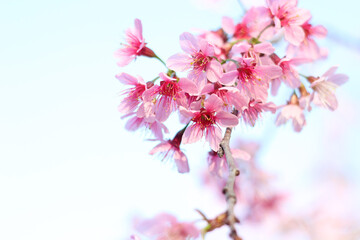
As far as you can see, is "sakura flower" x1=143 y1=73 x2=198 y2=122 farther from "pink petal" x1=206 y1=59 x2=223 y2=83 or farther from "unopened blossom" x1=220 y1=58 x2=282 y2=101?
"unopened blossom" x1=220 y1=58 x2=282 y2=101

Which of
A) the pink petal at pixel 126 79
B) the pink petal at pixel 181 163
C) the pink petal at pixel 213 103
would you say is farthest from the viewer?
the pink petal at pixel 181 163

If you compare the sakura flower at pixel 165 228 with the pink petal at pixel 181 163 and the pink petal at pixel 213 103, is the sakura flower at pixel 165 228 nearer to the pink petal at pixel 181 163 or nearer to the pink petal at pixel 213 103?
the pink petal at pixel 181 163

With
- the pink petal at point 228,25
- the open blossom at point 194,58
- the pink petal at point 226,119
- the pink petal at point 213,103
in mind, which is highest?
the pink petal at point 228,25

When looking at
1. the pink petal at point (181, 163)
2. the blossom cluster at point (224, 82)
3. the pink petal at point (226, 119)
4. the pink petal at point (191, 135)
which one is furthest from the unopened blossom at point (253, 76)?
the pink petal at point (181, 163)

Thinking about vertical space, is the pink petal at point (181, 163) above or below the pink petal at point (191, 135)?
below

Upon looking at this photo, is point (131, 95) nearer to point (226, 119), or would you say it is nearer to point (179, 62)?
point (179, 62)

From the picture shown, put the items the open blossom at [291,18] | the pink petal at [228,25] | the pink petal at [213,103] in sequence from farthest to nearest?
the pink petal at [228,25] < the open blossom at [291,18] < the pink petal at [213,103]
